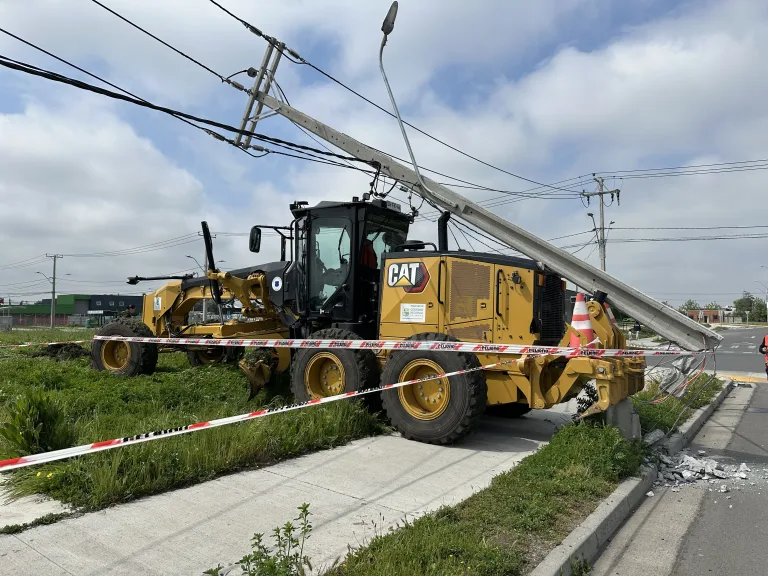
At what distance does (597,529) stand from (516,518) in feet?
2.09

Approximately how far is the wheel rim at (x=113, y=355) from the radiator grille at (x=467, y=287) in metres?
6.87

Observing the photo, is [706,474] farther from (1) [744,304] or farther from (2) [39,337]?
(1) [744,304]

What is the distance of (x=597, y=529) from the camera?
4320mm

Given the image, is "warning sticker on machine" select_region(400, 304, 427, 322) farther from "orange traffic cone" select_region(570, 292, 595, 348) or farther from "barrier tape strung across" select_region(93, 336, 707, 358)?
"orange traffic cone" select_region(570, 292, 595, 348)

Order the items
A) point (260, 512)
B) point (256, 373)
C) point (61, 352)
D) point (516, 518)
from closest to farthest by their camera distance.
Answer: point (516, 518) → point (260, 512) → point (256, 373) → point (61, 352)

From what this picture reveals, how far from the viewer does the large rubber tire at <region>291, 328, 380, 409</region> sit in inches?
295

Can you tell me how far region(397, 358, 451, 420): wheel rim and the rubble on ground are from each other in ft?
8.30

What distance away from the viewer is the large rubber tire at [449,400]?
21.6 ft

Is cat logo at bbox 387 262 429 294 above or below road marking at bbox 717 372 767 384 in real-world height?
above

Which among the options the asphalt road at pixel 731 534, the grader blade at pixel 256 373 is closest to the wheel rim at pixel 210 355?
the grader blade at pixel 256 373

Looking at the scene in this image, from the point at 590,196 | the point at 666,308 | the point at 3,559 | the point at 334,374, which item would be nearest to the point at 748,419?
the point at 666,308

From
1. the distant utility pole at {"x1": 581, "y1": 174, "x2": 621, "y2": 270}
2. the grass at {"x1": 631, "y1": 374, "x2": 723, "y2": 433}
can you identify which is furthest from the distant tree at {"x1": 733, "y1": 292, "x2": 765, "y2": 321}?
the grass at {"x1": 631, "y1": 374, "x2": 723, "y2": 433}

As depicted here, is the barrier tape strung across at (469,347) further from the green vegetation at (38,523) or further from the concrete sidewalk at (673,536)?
the green vegetation at (38,523)

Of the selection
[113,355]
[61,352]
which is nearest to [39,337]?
[61,352]
